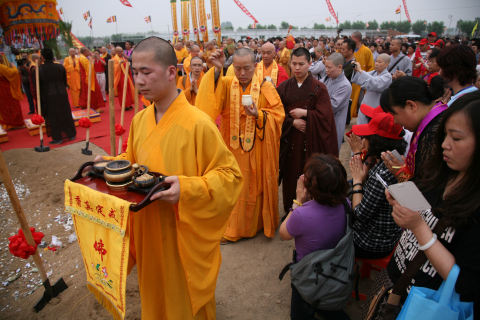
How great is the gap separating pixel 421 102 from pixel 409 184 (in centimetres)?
100

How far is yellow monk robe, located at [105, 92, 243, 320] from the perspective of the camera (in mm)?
1582

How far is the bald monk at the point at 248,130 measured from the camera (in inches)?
121

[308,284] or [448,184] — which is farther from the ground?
[448,184]

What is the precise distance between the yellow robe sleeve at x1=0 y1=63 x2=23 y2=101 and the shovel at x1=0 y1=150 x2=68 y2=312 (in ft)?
20.9

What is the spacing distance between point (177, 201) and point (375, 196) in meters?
1.33

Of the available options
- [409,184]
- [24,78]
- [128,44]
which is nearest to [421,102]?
[409,184]

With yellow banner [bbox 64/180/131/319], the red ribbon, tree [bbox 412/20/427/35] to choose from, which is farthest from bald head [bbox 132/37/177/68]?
tree [bbox 412/20/427/35]

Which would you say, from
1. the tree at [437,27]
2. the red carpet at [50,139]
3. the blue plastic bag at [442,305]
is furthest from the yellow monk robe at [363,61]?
the tree at [437,27]

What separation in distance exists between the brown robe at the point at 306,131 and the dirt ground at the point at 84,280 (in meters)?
0.86

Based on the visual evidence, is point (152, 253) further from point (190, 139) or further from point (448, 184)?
point (448, 184)

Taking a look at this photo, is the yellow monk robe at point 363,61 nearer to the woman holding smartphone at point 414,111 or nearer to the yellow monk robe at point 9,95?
the woman holding smartphone at point 414,111

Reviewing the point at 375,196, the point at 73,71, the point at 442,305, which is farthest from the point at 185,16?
the point at 442,305

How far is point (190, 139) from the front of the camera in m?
1.61

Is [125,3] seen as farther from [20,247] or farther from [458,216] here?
[458,216]
